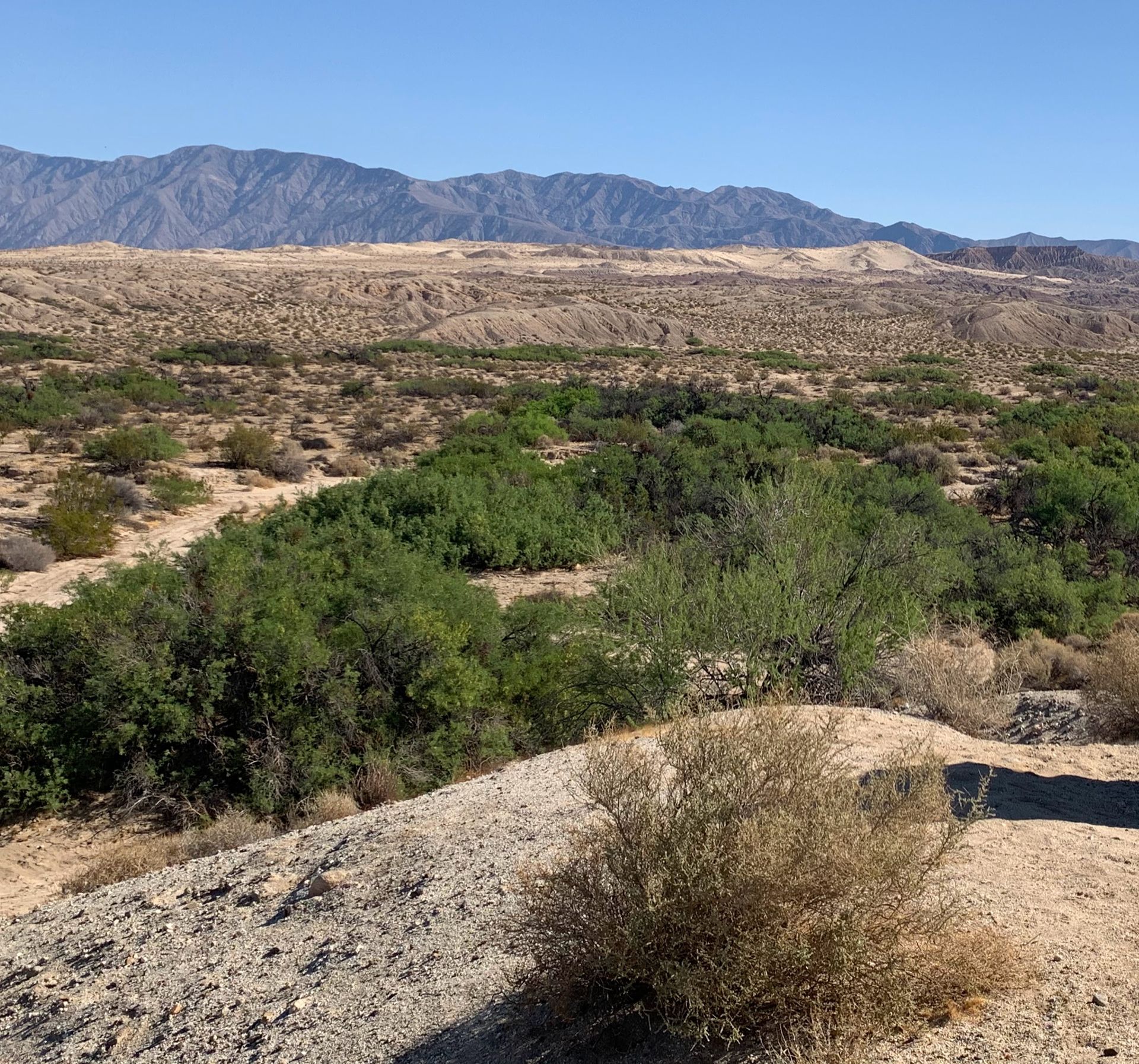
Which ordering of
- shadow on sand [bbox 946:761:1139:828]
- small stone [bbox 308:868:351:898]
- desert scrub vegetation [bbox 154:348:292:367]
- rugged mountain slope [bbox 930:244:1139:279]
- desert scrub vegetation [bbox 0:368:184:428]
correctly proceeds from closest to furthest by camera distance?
1. small stone [bbox 308:868:351:898]
2. shadow on sand [bbox 946:761:1139:828]
3. desert scrub vegetation [bbox 0:368:184:428]
4. desert scrub vegetation [bbox 154:348:292:367]
5. rugged mountain slope [bbox 930:244:1139:279]

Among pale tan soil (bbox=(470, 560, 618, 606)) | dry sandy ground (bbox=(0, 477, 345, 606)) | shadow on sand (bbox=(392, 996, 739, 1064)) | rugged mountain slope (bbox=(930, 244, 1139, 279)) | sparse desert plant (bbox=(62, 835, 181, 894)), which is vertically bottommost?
dry sandy ground (bbox=(0, 477, 345, 606))

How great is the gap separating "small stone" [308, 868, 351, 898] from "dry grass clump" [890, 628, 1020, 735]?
6.50 meters

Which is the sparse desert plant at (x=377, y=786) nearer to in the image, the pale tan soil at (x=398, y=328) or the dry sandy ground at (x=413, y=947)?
the dry sandy ground at (x=413, y=947)

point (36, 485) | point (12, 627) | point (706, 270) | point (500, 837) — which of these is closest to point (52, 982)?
point (500, 837)

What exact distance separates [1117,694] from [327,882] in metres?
7.76

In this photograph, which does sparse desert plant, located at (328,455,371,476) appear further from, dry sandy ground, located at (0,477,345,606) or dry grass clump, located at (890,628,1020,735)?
dry grass clump, located at (890,628,1020,735)

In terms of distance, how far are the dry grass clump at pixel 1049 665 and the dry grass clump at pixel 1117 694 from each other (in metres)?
1.76

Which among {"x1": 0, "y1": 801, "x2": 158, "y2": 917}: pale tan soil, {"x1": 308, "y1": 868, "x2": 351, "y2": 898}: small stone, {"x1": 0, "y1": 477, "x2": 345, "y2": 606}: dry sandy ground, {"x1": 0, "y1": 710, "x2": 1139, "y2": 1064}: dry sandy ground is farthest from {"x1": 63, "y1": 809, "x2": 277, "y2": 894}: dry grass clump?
{"x1": 0, "y1": 477, "x2": 345, "y2": 606}: dry sandy ground

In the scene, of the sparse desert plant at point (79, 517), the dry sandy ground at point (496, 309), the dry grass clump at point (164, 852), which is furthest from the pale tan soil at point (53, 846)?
the dry sandy ground at point (496, 309)

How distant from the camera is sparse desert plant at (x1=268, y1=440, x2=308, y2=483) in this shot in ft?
82.6

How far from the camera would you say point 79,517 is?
18.2 metres

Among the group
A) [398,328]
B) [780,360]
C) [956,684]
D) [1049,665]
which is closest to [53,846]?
[956,684]

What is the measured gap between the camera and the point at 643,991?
14.1ft

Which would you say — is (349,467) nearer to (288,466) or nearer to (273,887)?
(288,466)
